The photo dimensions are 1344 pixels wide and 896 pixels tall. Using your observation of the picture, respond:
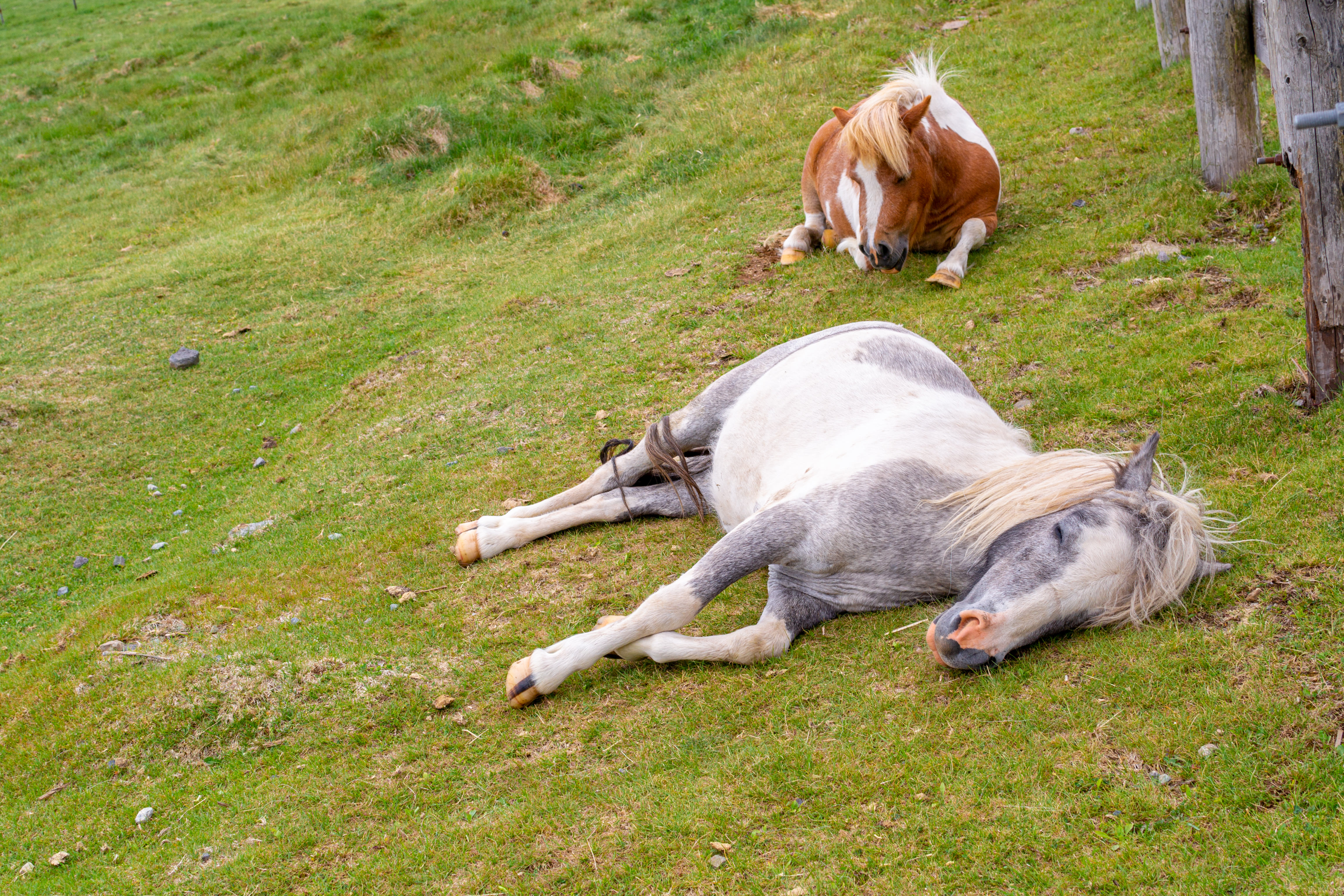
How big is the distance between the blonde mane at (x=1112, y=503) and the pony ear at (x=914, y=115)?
13.5ft

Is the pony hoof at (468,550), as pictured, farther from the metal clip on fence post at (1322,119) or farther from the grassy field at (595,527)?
the metal clip on fence post at (1322,119)

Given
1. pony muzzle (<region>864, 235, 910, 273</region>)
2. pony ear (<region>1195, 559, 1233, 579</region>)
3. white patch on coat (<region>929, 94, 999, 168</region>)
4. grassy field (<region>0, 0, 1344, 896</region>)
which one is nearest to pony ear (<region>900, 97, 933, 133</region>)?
white patch on coat (<region>929, 94, 999, 168</region>)

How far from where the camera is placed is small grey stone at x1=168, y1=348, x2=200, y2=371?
941cm

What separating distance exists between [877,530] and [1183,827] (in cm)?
149

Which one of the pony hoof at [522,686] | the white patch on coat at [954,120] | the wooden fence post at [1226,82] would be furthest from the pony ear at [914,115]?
the pony hoof at [522,686]

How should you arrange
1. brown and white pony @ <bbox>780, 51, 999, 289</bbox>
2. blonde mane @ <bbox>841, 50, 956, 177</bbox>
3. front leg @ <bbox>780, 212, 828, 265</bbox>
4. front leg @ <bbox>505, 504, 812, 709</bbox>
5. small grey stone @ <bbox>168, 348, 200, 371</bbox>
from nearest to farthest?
front leg @ <bbox>505, 504, 812, 709</bbox>, blonde mane @ <bbox>841, 50, 956, 177</bbox>, brown and white pony @ <bbox>780, 51, 999, 289</bbox>, front leg @ <bbox>780, 212, 828, 265</bbox>, small grey stone @ <bbox>168, 348, 200, 371</bbox>

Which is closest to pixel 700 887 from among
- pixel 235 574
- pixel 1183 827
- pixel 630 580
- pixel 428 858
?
pixel 428 858

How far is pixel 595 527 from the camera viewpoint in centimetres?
549

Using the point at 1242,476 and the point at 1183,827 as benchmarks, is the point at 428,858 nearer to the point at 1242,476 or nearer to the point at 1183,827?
the point at 1183,827

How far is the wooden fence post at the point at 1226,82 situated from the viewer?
7.04 meters

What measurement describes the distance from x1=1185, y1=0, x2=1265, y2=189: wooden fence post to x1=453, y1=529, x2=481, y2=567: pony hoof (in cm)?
590

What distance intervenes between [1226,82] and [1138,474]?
15.9 feet

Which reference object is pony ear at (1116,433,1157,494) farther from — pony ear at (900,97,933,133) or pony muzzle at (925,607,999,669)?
pony ear at (900,97,933,133)

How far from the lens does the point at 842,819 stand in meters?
3.06
